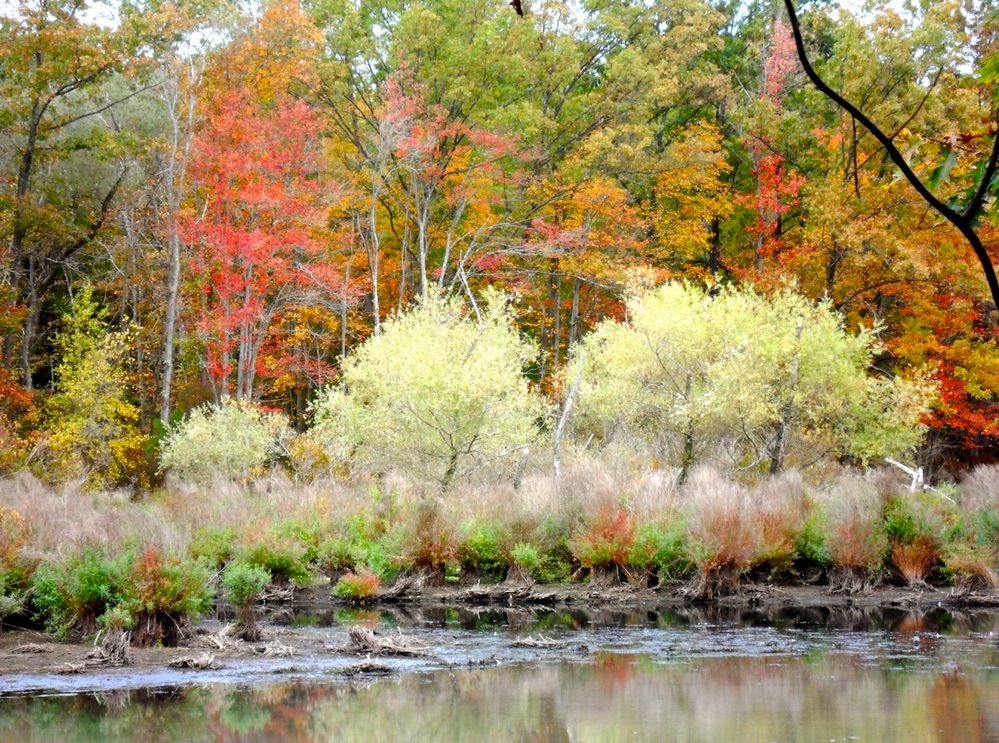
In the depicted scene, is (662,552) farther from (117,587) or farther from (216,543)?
(117,587)

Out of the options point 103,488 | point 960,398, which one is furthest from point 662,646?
point 960,398

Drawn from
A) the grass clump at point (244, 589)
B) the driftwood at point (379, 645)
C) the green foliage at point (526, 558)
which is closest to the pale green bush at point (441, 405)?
the green foliage at point (526, 558)

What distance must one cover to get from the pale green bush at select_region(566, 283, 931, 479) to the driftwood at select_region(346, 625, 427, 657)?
32.9 ft

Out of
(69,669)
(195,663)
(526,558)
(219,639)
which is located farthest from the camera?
(526,558)

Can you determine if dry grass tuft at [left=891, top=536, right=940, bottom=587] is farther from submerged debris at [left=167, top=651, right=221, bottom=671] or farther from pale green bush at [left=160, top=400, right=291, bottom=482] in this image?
pale green bush at [left=160, top=400, right=291, bottom=482]

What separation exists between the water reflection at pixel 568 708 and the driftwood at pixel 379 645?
0.96 metres

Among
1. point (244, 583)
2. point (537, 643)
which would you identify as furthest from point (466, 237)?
point (537, 643)

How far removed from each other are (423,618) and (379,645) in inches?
119

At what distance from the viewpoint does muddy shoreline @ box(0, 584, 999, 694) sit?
35.8 ft

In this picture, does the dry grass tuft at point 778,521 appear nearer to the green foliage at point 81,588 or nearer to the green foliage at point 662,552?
the green foliage at point 662,552

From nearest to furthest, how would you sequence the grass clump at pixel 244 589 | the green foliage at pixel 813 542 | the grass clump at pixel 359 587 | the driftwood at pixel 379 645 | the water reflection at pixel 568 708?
the water reflection at pixel 568 708 < the driftwood at pixel 379 645 < the grass clump at pixel 244 589 < the grass clump at pixel 359 587 < the green foliage at pixel 813 542

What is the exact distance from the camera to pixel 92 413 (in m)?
26.5

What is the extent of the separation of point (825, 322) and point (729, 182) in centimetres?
1612

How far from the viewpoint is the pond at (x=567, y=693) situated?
884 cm
